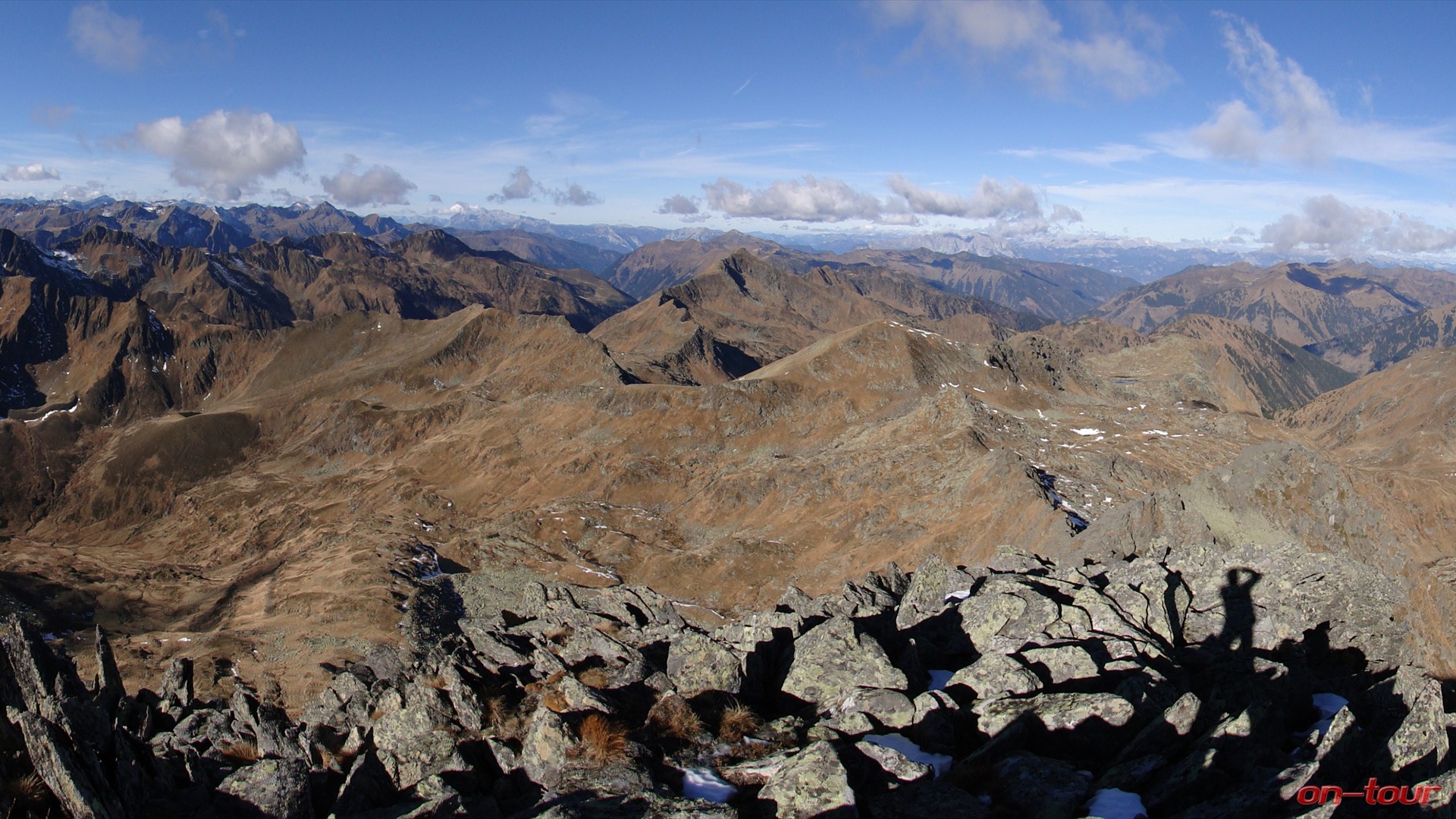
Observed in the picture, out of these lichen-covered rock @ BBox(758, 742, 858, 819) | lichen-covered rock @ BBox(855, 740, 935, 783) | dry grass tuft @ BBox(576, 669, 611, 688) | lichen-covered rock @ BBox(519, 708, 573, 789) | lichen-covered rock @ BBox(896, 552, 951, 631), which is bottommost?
dry grass tuft @ BBox(576, 669, 611, 688)

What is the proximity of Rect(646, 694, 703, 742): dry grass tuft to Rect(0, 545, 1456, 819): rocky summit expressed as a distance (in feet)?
0.17

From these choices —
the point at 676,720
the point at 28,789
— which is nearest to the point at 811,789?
the point at 676,720

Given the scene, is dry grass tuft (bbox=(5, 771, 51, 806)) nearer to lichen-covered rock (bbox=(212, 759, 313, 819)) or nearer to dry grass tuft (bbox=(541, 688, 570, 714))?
lichen-covered rock (bbox=(212, 759, 313, 819))

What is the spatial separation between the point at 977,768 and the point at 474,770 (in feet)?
36.6

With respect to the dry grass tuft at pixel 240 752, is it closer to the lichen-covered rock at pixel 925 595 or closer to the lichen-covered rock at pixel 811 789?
the lichen-covered rock at pixel 811 789

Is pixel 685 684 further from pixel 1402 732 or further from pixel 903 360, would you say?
pixel 903 360

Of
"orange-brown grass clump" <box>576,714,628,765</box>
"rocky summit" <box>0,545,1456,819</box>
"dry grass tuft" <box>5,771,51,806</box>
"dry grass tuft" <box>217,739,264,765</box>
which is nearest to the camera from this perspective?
"dry grass tuft" <box>5,771,51,806</box>

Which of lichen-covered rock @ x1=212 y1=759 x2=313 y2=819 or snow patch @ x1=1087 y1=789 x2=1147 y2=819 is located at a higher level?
snow patch @ x1=1087 y1=789 x2=1147 y2=819

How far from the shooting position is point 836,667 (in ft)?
63.1

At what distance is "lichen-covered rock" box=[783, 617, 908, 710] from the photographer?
18.5m

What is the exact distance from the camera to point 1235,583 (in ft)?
80.4

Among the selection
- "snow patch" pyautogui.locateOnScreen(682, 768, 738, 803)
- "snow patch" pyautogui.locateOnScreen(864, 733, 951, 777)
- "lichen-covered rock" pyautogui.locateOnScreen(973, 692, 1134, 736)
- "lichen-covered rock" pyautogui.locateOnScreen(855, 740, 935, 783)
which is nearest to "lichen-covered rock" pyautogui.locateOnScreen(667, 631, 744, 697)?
"snow patch" pyautogui.locateOnScreen(682, 768, 738, 803)

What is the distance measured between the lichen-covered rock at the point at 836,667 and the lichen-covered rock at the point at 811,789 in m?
5.14

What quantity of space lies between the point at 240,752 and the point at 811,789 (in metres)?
17.1
